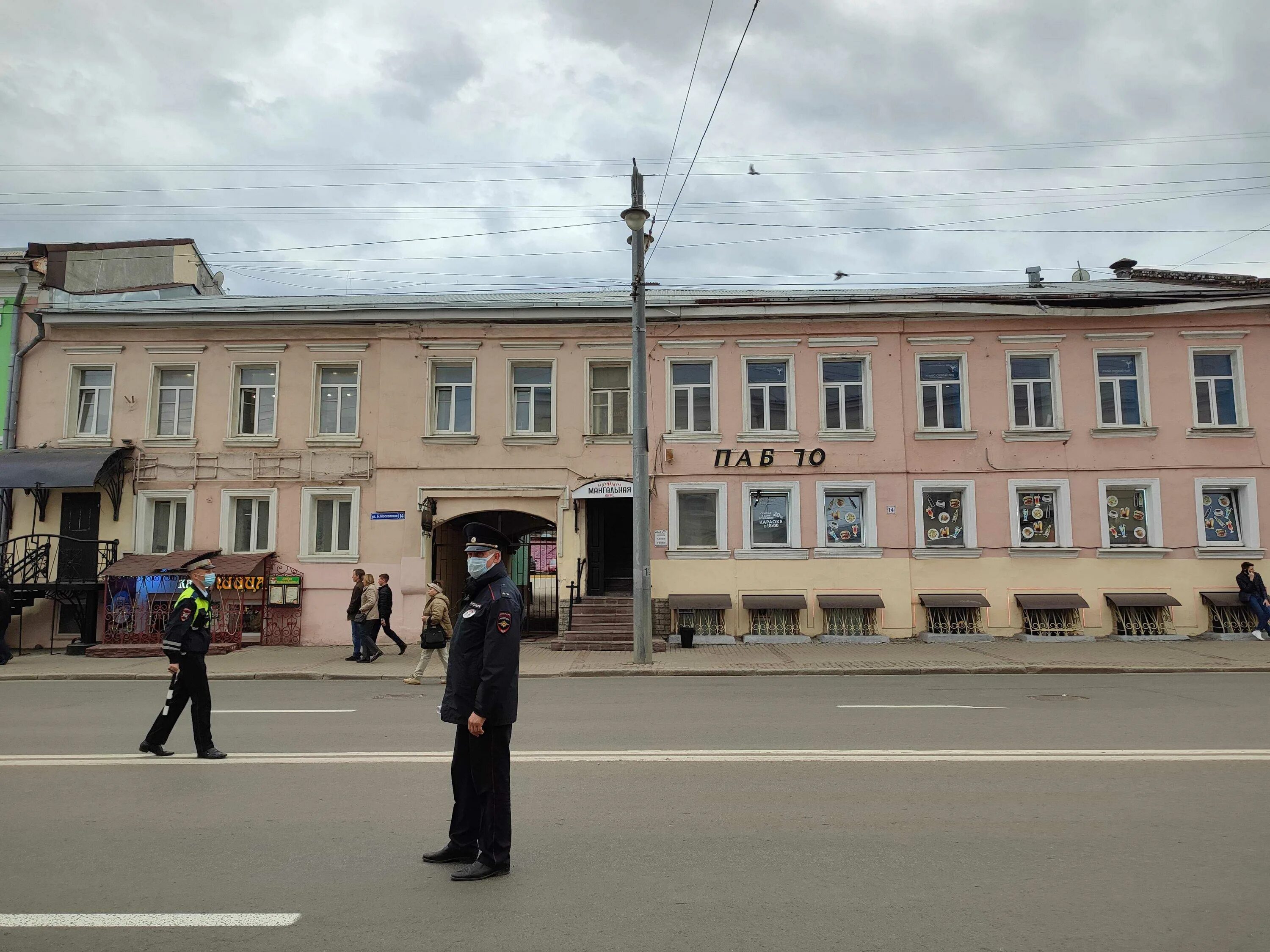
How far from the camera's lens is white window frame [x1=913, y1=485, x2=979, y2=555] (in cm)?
1930

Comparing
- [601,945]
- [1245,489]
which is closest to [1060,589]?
[1245,489]

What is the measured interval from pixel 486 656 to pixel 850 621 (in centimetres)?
1536

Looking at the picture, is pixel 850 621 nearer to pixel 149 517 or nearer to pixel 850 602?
pixel 850 602

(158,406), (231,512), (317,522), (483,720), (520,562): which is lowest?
(483,720)

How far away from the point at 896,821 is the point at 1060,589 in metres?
15.3

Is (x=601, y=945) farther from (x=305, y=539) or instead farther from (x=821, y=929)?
(x=305, y=539)

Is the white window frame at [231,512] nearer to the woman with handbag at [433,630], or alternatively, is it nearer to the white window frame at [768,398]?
the woman with handbag at [433,630]

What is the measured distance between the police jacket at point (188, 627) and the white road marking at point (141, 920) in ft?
13.0

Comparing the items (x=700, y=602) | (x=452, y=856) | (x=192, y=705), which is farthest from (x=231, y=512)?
(x=452, y=856)

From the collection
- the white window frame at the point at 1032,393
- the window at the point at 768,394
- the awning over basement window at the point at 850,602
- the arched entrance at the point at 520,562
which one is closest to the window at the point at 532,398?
the arched entrance at the point at 520,562

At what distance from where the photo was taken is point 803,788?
6586mm

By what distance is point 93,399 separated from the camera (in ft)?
66.3

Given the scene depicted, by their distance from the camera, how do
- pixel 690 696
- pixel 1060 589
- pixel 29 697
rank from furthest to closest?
1. pixel 1060 589
2. pixel 29 697
3. pixel 690 696

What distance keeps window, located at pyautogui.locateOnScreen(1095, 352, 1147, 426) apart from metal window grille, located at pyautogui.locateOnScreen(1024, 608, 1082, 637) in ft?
14.3
